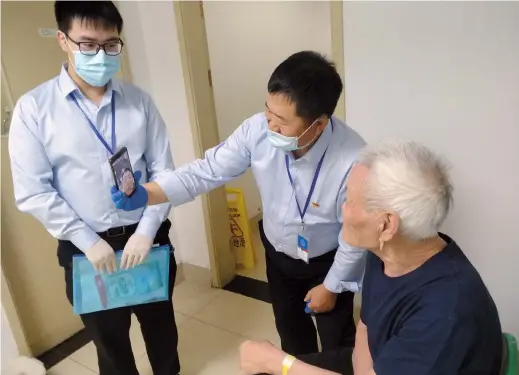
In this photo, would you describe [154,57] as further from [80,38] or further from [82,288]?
[82,288]

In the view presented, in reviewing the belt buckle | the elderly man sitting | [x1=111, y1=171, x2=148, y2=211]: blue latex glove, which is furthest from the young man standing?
the elderly man sitting

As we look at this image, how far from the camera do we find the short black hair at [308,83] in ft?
3.88

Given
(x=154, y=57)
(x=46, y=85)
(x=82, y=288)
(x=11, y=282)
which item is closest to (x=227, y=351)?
(x=82, y=288)

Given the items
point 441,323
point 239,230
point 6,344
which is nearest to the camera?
point 441,323

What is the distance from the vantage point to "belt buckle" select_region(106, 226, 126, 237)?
1.56m

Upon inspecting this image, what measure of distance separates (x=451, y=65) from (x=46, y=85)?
1.48 m

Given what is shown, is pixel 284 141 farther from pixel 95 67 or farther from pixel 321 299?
pixel 95 67

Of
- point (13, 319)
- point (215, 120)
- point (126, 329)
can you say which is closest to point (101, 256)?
point (126, 329)

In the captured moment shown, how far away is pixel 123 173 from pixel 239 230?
163 cm

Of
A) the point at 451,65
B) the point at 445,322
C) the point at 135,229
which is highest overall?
the point at 451,65

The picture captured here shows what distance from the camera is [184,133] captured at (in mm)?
2445

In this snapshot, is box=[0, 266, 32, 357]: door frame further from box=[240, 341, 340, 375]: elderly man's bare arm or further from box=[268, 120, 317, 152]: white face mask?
box=[268, 120, 317, 152]: white face mask

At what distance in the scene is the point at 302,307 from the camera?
1610 millimetres

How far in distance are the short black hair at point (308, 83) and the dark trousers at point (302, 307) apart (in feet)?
1.75
